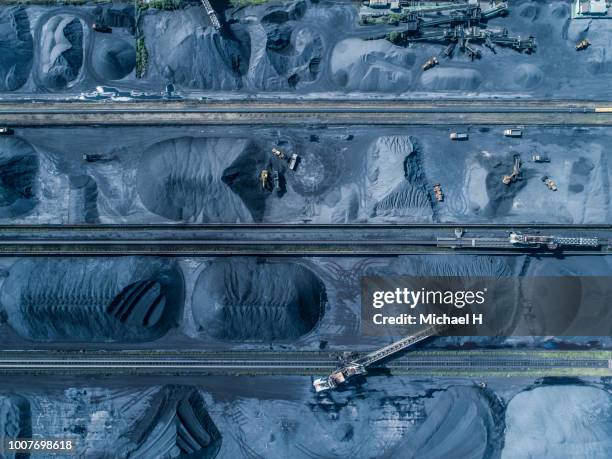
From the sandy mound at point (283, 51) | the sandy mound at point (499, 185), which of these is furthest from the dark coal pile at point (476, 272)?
the sandy mound at point (283, 51)

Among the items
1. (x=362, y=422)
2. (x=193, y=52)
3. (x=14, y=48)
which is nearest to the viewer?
(x=362, y=422)

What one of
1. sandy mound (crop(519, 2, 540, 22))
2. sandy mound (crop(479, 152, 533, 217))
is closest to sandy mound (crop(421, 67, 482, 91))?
sandy mound (crop(479, 152, 533, 217))

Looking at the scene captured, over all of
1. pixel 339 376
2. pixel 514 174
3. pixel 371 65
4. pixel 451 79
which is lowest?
pixel 339 376

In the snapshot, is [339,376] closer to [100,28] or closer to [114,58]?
[114,58]

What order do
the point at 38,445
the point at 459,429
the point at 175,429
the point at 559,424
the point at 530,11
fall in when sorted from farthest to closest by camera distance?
the point at 530,11
the point at 38,445
the point at 559,424
the point at 459,429
the point at 175,429

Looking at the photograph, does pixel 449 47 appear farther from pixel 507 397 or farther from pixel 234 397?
pixel 234 397

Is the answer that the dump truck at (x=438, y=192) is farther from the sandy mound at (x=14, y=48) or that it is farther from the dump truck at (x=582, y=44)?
the sandy mound at (x=14, y=48)

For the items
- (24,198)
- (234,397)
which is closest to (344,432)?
(234,397)

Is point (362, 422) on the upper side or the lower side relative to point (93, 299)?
lower

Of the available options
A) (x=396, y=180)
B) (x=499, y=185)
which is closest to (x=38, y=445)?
(x=396, y=180)
